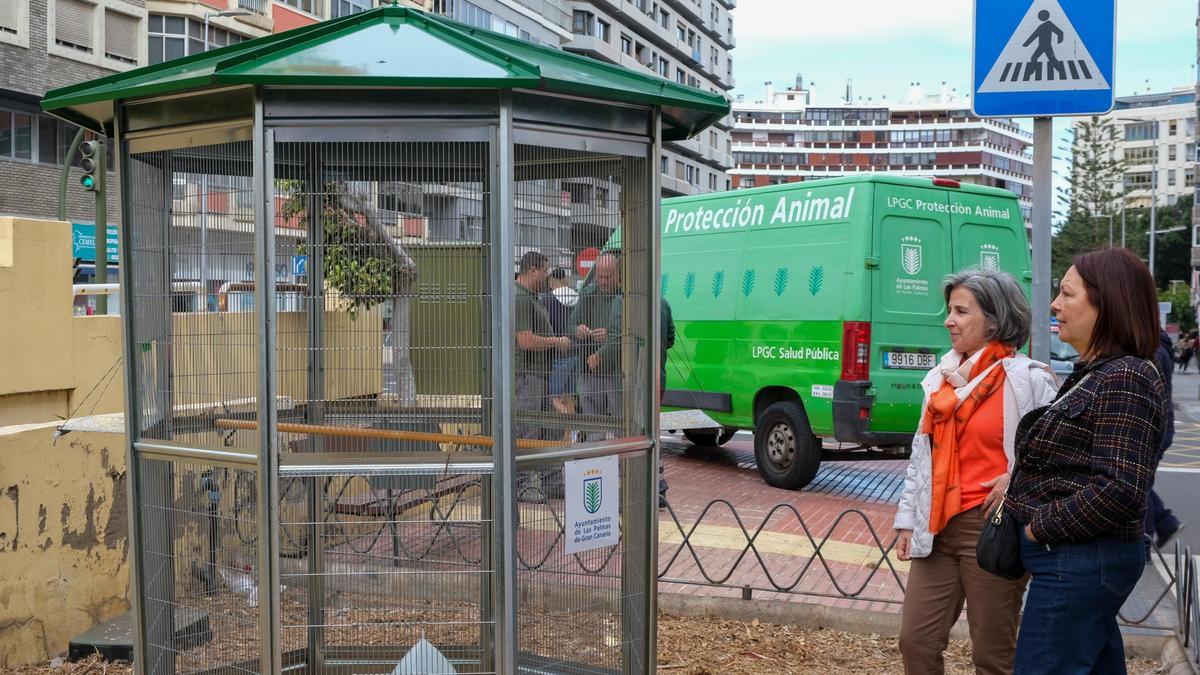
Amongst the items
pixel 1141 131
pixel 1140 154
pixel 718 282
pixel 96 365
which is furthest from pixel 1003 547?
pixel 1141 131

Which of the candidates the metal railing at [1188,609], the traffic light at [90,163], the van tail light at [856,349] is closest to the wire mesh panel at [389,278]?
the metal railing at [1188,609]

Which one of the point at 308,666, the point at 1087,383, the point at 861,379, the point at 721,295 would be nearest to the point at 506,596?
the point at 308,666

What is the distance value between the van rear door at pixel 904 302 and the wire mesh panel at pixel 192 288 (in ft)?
22.9

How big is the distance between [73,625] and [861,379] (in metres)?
6.79

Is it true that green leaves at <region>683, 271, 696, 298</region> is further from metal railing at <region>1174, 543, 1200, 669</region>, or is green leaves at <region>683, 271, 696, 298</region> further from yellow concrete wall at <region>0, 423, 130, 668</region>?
yellow concrete wall at <region>0, 423, 130, 668</region>

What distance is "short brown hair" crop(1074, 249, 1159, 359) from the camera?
346 cm

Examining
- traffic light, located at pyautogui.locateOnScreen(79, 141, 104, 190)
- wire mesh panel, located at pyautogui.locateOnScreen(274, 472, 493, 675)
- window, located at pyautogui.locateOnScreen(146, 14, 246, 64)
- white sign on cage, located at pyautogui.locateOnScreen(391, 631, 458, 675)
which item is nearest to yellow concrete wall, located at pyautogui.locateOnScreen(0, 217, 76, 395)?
wire mesh panel, located at pyautogui.locateOnScreen(274, 472, 493, 675)

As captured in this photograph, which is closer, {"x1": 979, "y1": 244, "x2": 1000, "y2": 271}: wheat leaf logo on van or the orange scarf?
the orange scarf

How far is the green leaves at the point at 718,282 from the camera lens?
12016mm

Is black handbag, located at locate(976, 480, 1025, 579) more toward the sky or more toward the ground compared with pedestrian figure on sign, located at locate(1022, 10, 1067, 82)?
more toward the ground

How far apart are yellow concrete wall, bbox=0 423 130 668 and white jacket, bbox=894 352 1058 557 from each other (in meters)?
3.92

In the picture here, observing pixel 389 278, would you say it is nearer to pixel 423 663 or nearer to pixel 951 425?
pixel 423 663

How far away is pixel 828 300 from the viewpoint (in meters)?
10.5

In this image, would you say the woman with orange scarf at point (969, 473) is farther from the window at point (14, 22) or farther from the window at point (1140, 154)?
the window at point (1140, 154)
